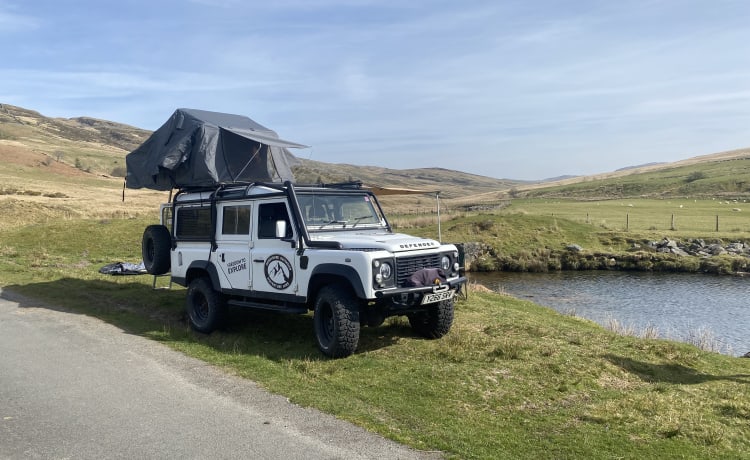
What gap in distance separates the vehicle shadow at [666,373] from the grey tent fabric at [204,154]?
756 centimetres

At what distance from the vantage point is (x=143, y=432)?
600 centimetres

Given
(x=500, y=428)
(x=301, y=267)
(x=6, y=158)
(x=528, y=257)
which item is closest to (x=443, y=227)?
(x=528, y=257)

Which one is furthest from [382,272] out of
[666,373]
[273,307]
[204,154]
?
[204,154]

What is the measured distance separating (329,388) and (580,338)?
213 inches

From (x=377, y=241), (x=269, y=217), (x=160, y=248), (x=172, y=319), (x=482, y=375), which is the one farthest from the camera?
(x=160, y=248)

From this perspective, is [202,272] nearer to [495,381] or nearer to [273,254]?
[273,254]

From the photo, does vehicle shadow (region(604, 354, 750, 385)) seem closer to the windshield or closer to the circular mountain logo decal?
the windshield

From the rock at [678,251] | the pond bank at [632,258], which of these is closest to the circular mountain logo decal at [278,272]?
the pond bank at [632,258]

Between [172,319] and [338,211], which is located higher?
[338,211]

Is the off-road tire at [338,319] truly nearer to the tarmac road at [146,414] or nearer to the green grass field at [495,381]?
the green grass field at [495,381]

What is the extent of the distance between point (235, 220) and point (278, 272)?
169cm

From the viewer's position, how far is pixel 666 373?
8.90 m

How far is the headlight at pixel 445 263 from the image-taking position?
A: 9227mm

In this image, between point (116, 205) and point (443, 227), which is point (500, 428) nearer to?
point (443, 227)
